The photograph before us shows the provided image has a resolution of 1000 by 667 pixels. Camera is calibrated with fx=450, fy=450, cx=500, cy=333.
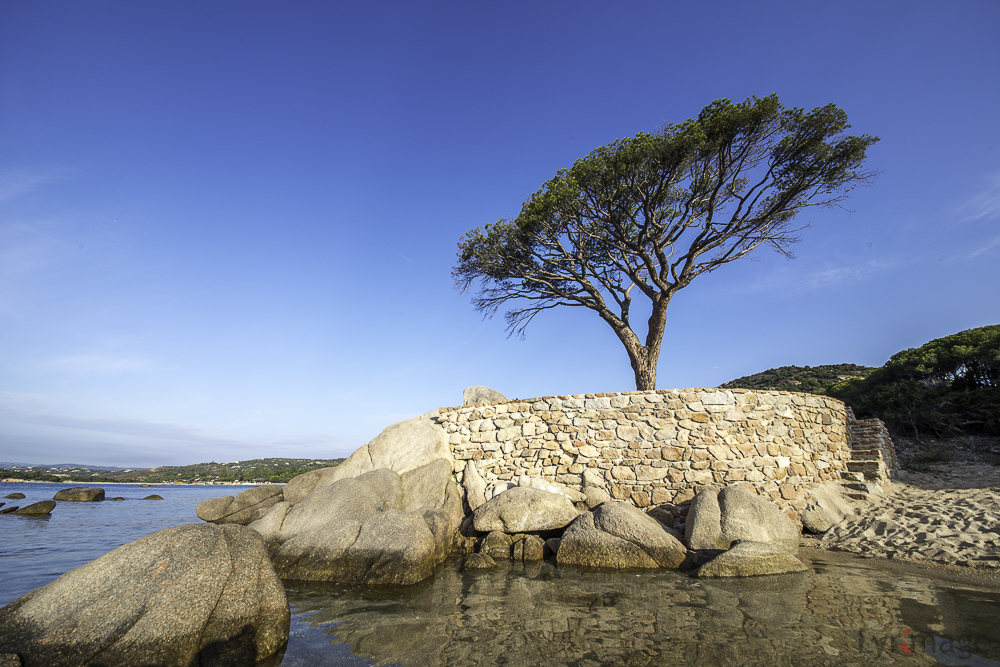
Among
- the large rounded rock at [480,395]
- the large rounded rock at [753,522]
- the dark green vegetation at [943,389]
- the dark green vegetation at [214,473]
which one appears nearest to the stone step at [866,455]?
the large rounded rock at [753,522]

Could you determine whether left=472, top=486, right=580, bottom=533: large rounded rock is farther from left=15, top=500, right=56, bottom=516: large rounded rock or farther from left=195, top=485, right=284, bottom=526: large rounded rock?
left=15, top=500, right=56, bottom=516: large rounded rock

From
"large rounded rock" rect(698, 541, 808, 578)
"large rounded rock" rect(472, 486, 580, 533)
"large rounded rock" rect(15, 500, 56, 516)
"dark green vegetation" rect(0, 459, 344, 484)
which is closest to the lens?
"large rounded rock" rect(698, 541, 808, 578)

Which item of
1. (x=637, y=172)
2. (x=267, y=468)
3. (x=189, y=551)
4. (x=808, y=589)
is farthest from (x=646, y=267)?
(x=267, y=468)

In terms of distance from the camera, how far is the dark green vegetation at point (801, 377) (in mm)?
25578

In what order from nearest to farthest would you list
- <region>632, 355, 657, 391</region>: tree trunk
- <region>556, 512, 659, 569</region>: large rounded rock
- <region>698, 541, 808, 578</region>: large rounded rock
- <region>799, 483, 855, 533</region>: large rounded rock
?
<region>698, 541, 808, 578</region>: large rounded rock
<region>556, 512, 659, 569</region>: large rounded rock
<region>799, 483, 855, 533</region>: large rounded rock
<region>632, 355, 657, 391</region>: tree trunk

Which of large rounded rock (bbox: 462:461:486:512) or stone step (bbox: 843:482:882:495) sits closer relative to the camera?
stone step (bbox: 843:482:882:495)

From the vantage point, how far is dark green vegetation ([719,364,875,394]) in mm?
25578

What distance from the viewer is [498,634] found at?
4.41m

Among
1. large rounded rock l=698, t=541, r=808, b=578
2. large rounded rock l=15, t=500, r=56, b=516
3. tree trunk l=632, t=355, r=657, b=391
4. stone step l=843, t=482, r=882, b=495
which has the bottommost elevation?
large rounded rock l=15, t=500, r=56, b=516

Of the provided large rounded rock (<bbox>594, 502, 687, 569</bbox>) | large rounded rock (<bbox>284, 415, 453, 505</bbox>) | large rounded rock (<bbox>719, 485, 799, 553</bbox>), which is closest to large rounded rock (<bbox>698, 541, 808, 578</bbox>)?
large rounded rock (<bbox>594, 502, 687, 569</bbox>)

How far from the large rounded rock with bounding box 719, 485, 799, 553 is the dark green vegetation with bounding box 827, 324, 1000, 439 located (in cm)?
1090

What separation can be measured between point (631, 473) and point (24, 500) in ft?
108

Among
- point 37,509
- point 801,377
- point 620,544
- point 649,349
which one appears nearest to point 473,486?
point 620,544

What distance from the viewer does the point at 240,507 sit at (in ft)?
43.3
